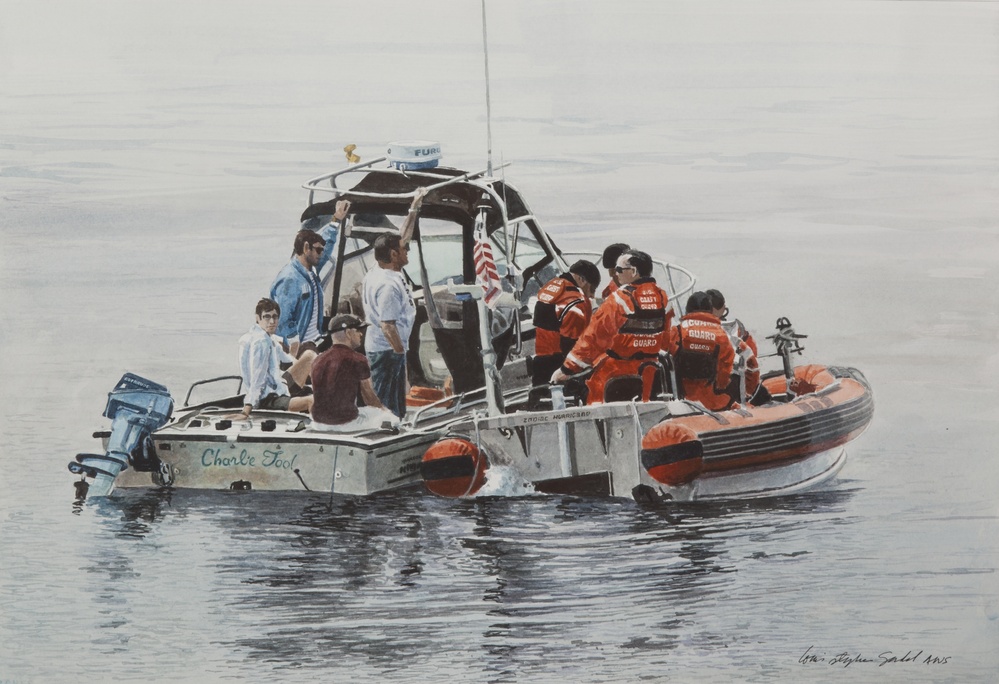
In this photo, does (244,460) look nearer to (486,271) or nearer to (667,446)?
(486,271)

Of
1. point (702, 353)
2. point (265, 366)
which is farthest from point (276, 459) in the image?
point (702, 353)

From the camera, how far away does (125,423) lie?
752cm

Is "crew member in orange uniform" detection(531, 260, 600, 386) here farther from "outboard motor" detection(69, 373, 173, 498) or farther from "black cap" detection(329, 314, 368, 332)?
"outboard motor" detection(69, 373, 173, 498)

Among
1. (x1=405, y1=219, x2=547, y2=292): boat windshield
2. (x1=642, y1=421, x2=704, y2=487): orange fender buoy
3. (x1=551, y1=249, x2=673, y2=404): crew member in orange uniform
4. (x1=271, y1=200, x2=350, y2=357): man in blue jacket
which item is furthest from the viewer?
(x1=405, y1=219, x2=547, y2=292): boat windshield

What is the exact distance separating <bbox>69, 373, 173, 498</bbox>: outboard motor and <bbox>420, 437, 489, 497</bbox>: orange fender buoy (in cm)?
125

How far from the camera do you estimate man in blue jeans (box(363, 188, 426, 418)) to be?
7852 mm

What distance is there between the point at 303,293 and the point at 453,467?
125cm

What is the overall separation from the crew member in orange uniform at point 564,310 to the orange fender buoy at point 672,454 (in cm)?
71

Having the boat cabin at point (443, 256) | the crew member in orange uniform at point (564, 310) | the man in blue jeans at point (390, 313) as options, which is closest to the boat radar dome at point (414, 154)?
the boat cabin at point (443, 256)

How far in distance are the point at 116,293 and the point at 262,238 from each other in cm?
88

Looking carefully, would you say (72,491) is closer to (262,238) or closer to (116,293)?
(116,293)

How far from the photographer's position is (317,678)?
639 cm

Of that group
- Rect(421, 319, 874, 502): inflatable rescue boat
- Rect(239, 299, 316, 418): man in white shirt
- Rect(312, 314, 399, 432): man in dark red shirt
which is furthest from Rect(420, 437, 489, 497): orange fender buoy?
Rect(239, 299, 316, 418): man in white shirt

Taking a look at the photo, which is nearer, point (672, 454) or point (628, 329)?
point (672, 454)
